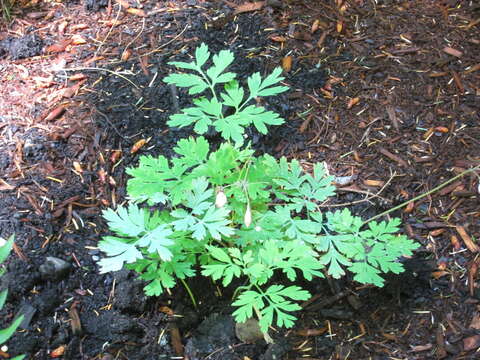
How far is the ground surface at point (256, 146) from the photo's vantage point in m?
2.27

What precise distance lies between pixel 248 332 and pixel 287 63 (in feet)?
4.76

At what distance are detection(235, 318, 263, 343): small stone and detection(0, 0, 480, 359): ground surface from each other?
0.02 metres

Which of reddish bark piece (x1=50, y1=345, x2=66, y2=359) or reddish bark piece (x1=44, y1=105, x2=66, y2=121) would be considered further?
reddish bark piece (x1=44, y1=105, x2=66, y2=121)

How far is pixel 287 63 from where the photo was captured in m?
3.05

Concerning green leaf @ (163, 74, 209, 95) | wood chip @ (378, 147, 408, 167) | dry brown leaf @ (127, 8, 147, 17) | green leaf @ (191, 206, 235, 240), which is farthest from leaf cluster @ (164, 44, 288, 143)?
dry brown leaf @ (127, 8, 147, 17)

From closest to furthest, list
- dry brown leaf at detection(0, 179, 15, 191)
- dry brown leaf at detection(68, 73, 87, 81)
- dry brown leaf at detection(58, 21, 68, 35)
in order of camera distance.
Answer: dry brown leaf at detection(0, 179, 15, 191)
dry brown leaf at detection(68, 73, 87, 81)
dry brown leaf at detection(58, 21, 68, 35)

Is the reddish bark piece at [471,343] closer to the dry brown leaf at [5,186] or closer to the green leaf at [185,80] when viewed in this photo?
the green leaf at [185,80]

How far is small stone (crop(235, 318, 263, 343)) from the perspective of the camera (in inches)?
88.4

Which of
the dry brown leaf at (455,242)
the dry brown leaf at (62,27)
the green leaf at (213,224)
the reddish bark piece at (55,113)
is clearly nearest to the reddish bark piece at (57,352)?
the green leaf at (213,224)

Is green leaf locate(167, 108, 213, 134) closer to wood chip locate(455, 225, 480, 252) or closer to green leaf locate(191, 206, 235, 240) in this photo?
green leaf locate(191, 206, 235, 240)

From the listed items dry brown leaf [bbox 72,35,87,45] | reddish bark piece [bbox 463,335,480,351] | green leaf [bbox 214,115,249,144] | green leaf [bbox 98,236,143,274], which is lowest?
reddish bark piece [bbox 463,335,480,351]

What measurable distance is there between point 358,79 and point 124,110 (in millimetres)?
1195

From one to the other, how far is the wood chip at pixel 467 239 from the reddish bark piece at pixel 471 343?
39 cm

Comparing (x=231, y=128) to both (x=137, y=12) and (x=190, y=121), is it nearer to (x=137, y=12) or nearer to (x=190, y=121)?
(x=190, y=121)
